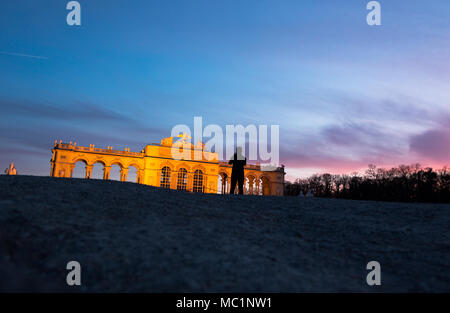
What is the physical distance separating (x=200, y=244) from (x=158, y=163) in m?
45.0

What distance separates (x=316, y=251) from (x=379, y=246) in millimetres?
1221

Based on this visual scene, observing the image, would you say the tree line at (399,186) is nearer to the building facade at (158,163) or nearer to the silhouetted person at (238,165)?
the building facade at (158,163)

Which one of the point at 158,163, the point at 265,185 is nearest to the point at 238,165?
the point at 158,163

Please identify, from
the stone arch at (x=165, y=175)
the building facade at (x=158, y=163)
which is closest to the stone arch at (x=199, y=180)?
the building facade at (x=158, y=163)

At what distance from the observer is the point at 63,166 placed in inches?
1750

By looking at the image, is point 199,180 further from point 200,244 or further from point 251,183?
point 200,244

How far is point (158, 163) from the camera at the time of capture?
48.1 metres

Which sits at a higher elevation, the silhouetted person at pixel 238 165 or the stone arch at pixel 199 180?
the stone arch at pixel 199 180

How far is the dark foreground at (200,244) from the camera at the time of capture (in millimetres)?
3283

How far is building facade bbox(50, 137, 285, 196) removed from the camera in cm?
4491

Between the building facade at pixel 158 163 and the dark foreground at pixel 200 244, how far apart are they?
40327 mm

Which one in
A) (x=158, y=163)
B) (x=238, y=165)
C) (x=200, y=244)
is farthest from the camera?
(x=158, y=163)
